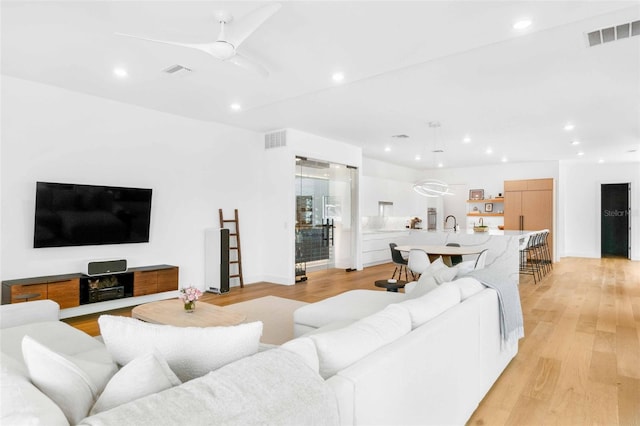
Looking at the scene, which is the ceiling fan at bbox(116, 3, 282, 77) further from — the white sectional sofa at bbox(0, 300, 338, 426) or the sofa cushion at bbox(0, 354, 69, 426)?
the sofa cushion at bbox(0, 354, 69, 426)

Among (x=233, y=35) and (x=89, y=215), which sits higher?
(x=233, y=35)

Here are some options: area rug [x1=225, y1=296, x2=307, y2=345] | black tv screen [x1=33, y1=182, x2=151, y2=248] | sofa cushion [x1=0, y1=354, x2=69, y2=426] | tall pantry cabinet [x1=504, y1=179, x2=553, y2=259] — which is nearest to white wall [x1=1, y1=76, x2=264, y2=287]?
black tv screen [x1=33, y1=182, x2=151, y2=248]

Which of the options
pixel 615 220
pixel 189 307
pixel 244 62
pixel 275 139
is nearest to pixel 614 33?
pixel 244 62

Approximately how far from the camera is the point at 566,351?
3471 mm

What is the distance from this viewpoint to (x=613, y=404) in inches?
99.4

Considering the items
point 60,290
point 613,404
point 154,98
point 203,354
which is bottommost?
point 613,404

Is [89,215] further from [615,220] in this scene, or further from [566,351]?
[615,220]

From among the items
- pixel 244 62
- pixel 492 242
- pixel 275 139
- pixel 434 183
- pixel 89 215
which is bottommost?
pixel 492 242

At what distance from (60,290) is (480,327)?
14.4 feet

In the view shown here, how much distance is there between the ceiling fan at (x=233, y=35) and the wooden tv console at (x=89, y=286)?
9.77 ft

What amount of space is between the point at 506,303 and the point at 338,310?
4.28ft

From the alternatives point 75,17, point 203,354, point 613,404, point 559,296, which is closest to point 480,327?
point 613,404

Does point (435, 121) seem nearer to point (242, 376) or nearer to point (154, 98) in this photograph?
point (154, 98)

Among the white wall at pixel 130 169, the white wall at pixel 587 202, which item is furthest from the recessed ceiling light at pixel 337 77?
→ the white wall at pixel 587 202
